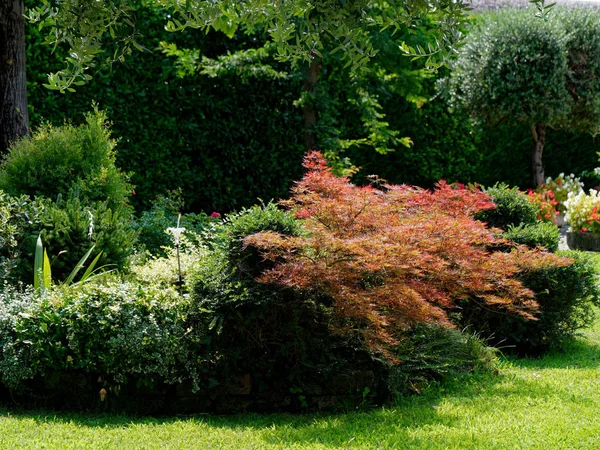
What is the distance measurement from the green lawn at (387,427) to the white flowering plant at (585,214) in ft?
22.7

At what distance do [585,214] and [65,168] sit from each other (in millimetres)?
8143

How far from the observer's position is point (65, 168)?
7.09 meters

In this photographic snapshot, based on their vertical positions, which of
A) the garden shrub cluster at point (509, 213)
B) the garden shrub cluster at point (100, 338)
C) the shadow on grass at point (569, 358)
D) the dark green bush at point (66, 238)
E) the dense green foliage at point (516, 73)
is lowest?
the shadow on grass at point (569, 358)

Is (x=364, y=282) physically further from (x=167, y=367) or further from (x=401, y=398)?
(x=167, y=367)

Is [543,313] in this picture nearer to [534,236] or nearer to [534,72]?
[534,236]

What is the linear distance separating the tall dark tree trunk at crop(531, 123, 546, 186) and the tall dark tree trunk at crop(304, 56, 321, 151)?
6085mm

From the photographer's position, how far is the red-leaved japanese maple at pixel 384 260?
15.4ft

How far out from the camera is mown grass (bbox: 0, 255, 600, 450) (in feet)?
13.4

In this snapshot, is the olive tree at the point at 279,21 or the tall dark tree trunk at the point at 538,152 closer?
the olive tree at the point at 279,21

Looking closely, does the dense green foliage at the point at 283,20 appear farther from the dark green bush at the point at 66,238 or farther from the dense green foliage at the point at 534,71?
the dense green foliage at the point at 534,71

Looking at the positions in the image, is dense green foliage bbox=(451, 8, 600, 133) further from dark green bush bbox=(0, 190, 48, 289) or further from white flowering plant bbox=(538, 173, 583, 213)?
dark green bush bbox=(0, 190, 48, 289)

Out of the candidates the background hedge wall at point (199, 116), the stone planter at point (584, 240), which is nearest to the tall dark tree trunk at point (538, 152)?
the stone planter at point (584, 240)

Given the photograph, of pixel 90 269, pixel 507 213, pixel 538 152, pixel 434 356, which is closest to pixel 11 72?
pixel 90 269

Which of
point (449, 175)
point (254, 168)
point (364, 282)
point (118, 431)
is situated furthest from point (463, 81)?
point (118, 431)
